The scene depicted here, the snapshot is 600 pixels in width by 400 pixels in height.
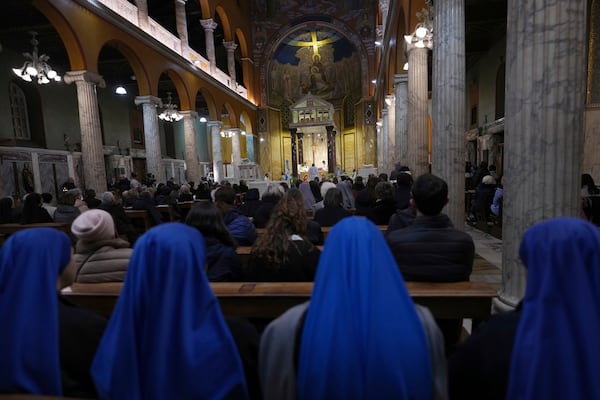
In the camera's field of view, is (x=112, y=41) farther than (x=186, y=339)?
Yes

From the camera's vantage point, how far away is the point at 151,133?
40.5 ft

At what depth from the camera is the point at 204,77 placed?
16250 millimetres

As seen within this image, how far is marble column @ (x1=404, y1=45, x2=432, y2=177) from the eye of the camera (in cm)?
761

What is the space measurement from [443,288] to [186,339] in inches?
58.8

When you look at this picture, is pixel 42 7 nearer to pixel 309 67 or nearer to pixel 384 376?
pixel 384 376

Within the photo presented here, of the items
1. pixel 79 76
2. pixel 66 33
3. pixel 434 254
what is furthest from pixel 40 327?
pixel 66 33

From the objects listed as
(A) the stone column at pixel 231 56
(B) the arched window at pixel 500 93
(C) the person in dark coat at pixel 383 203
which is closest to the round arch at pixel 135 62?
(A) the stone column at pixel 231 56

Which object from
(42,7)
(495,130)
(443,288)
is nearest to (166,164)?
(42,7)

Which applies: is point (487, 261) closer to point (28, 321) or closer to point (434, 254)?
point (434, 254)

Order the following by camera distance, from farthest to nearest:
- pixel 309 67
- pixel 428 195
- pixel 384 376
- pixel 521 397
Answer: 1. pixel 309 67
2. pixel 428 195
3. pixel 521 397
4. pixel 384 376

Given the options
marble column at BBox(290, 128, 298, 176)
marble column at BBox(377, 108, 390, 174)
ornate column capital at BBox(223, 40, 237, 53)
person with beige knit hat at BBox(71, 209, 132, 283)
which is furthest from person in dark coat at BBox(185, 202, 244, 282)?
marble column at BBox(290, 128, 298, 176)

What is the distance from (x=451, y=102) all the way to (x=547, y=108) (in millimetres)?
2401

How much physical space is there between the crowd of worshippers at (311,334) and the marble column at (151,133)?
11.9m

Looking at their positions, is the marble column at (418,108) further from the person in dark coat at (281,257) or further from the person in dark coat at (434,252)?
the person in dark coat at (281,257)
